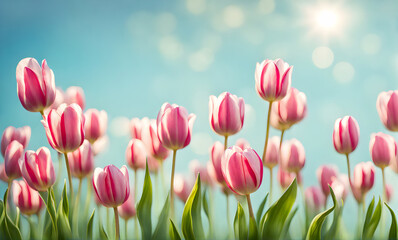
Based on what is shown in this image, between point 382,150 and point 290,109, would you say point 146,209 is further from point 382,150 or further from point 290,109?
point 382,150

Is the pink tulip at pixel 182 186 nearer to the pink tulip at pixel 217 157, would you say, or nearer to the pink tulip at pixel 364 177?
the pink tulip at pixel 217 157

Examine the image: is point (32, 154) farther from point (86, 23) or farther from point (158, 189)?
point (86, 23)

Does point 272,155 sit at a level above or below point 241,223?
above

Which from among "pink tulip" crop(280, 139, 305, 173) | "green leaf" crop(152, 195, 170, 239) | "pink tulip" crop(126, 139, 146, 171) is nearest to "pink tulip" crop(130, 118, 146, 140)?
"pink tulip" crop(126, 139, 146, 171)

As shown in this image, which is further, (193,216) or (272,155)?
(272,155)

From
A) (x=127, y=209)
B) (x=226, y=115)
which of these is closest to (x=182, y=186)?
(x=127, y=209)

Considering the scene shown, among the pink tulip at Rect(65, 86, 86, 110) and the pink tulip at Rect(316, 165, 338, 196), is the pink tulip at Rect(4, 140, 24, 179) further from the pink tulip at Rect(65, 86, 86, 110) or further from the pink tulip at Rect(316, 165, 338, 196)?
the pink tulip at Rect(316, 165, 338, 196)
